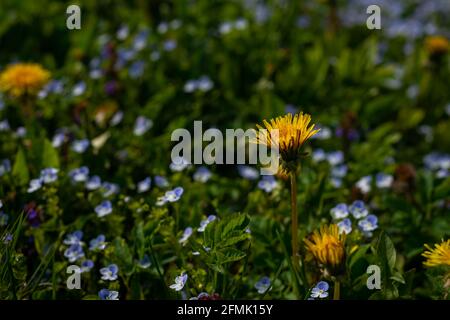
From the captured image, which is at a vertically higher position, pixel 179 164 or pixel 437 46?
pixel 437 46

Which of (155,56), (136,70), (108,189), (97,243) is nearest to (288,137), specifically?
(97,243)

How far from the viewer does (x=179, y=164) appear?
3.21 metres

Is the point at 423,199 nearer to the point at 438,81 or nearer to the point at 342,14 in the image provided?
the point at 438,81

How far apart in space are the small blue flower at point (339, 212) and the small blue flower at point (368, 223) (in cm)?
7

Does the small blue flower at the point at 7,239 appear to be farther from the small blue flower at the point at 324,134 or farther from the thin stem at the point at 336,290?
the small blue flower at the point at 324,134

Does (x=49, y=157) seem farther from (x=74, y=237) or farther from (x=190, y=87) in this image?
(x=190, y=87)

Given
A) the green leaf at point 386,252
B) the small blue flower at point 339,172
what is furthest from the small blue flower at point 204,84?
the green leaf at point 386,252

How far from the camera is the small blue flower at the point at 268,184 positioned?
10.0ft

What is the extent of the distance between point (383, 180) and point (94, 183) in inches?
52.0

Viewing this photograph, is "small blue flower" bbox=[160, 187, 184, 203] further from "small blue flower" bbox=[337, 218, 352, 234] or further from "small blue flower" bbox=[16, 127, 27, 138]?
"small blue flower" bbox=[16, 127, 27, 138]

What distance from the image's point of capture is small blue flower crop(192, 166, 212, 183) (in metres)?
3.24

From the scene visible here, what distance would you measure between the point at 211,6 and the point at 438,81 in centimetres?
156

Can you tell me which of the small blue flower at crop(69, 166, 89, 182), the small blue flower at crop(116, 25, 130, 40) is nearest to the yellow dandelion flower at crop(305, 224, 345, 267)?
the small blue flower at crop(69, 166, 89, 182)

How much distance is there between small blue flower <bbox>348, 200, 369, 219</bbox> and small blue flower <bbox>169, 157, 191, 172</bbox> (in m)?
0.77
